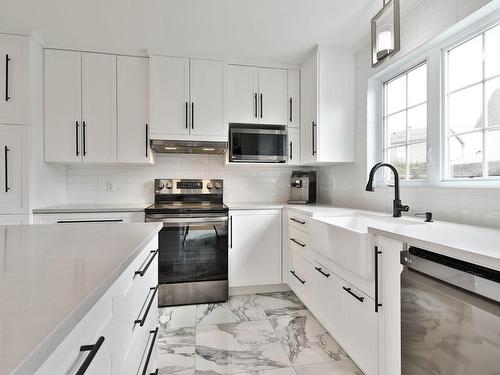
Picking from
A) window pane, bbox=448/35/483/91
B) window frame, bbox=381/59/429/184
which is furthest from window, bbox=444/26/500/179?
window frame, bbox=381/59/429/184

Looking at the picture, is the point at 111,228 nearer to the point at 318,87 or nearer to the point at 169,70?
the point at 169,70

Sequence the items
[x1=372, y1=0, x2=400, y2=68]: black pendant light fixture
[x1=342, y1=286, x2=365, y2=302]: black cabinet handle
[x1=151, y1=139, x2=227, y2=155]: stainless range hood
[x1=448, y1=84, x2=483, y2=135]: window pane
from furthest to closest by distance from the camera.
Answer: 1. [x1=151, y1=139, x2=227, y2=155]: stainless range hood
2. [x1=448, y1=84, x2=483, y2=135]: window pane
3. [x1=342, y1=286, x2=365, y2=302]: black cabinet handle
4. [x1=372, y1=0, x2=400, y2=68]: black pendant light fixture

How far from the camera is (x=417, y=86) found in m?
2.05

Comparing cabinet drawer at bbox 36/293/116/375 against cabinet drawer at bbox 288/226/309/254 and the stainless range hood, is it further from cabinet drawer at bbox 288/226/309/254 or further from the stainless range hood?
the stainless range hood

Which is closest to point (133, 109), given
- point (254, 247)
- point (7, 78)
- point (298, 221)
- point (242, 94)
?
point (7, 78)

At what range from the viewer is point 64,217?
2354mm

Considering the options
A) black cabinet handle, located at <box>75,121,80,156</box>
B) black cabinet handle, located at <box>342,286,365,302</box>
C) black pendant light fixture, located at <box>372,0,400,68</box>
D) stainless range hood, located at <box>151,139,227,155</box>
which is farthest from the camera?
stainless range hood, located at <box>151,139,227,155</box>

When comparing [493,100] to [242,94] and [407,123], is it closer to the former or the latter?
[407,123]

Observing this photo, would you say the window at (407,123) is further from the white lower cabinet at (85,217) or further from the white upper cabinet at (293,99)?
the white lower cabinet at (85,217)

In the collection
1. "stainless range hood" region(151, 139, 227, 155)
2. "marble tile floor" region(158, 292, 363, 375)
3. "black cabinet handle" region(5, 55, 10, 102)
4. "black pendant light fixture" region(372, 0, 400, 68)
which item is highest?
"black cabinet handle" region(5, 55, 10, 102)

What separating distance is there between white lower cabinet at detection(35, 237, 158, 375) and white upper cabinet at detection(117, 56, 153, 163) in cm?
155

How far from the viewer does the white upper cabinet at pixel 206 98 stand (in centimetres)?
272

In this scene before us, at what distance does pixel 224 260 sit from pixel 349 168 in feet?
4.99

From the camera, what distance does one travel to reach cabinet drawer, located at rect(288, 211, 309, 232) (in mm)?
2308
